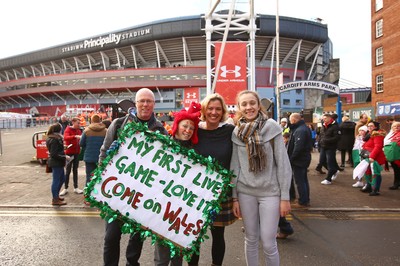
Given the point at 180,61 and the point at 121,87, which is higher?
the point at 180,61

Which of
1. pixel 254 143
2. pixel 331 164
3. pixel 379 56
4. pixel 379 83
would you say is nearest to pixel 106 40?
pixel 379 56

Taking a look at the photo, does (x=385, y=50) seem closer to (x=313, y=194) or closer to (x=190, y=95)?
(x=190, y=95)

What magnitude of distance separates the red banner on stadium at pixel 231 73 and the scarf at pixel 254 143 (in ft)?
31.7

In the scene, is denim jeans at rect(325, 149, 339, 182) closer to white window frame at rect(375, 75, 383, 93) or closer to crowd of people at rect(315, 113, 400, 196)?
crowd of people at rect(315, 113, 400, 196)

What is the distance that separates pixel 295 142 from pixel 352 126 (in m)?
5.84

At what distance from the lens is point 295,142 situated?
18.9 feet

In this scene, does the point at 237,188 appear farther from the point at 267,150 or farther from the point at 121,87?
the point at 121,87

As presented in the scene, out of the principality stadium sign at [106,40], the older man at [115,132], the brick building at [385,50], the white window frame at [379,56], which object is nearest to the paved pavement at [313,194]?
the older man at [115,132]

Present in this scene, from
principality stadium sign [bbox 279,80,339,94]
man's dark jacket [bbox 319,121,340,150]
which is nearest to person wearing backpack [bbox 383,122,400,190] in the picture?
man's dark jacket [bbox 319,121,340,150]

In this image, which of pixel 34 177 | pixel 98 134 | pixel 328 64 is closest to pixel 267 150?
Result: pixel 98 134

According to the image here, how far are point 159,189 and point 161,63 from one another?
5190cm

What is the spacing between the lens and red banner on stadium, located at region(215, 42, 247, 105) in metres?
12.3

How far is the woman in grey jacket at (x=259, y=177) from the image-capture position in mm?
2561

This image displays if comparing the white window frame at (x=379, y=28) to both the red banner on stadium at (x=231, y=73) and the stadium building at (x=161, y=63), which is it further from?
the red banner on stadium at (x=231, y=73)
